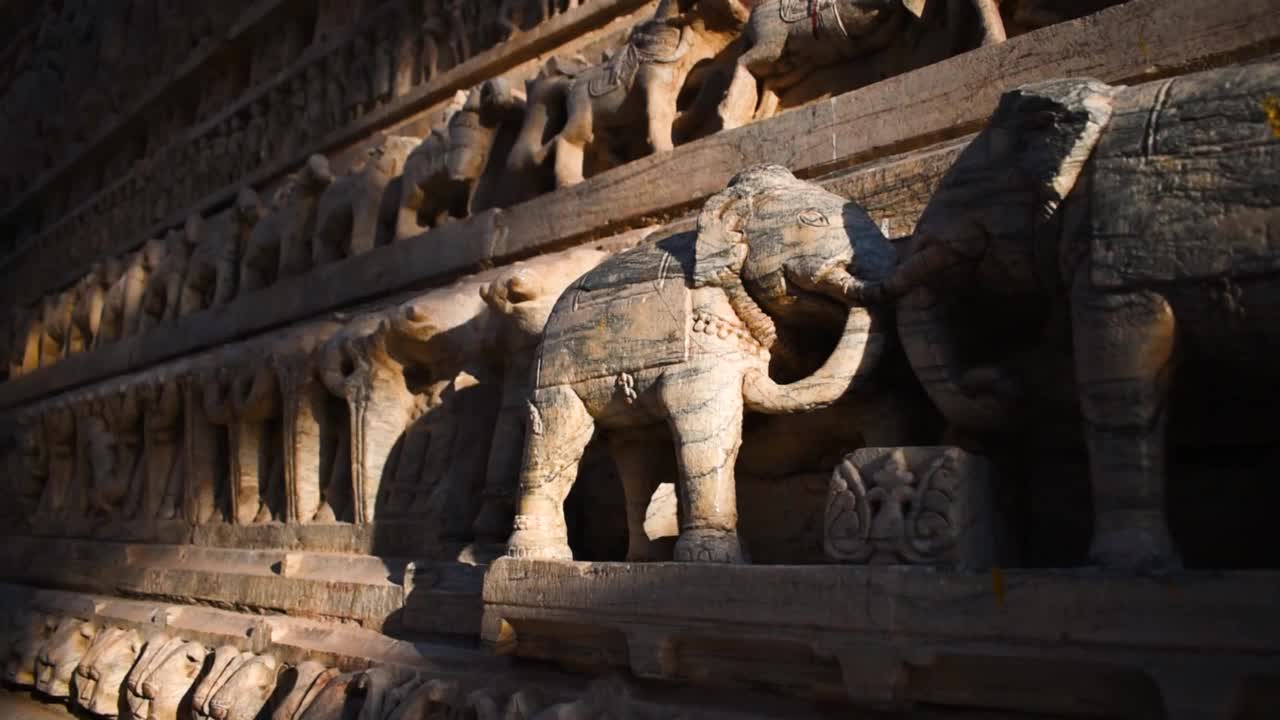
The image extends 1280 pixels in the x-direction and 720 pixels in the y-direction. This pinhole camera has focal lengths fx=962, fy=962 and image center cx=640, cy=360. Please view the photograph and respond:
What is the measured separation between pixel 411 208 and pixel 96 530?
4122 mm

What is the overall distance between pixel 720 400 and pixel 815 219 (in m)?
0.74

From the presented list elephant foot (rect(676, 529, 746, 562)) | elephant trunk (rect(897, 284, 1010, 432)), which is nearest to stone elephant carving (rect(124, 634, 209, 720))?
elephant foot (rect(676, 529, 746, 562))

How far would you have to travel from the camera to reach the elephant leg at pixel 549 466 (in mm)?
3771

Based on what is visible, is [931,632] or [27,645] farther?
[27,645]

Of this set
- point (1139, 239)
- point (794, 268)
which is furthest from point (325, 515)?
point (1139, 239)

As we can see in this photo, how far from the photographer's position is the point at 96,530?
333 inches

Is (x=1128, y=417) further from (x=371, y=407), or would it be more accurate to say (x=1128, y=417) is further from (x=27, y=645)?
(x=27, y=645)

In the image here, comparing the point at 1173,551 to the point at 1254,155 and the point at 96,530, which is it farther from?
the point at 96,530

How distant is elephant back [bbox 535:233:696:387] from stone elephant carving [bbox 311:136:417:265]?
14.0 feet

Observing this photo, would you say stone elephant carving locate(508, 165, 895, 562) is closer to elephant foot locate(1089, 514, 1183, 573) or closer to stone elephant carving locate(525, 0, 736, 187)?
elephant foot locate(1089, 514, 1183, 573)

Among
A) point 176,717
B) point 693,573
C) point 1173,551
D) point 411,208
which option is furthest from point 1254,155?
point 411,208

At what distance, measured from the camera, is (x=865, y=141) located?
4820mm

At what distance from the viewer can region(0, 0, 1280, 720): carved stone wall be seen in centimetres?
251

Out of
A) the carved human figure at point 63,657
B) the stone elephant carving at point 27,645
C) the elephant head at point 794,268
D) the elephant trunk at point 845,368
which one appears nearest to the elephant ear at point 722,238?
the elephant head at point 794,268
